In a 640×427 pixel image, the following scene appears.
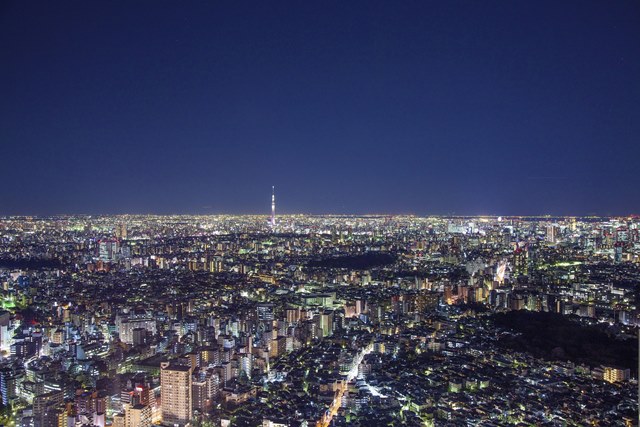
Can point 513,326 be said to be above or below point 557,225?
below

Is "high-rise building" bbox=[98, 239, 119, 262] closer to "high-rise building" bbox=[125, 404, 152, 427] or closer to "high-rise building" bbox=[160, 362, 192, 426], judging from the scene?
"high-rise building" bbox=[160, 362, 192, 426]

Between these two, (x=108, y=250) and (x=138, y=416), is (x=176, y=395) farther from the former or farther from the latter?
(x=108, y=250)

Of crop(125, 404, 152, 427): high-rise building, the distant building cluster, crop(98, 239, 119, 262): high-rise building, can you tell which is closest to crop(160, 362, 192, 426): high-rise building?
the distant building cluster

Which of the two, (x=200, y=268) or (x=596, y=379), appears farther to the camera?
(x=200, y=268)

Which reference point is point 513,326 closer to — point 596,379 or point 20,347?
point 596,379

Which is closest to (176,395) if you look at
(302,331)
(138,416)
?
(138,416)

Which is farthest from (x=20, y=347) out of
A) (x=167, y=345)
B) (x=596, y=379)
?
(x=596, y=379)
